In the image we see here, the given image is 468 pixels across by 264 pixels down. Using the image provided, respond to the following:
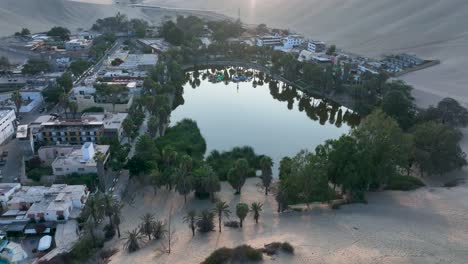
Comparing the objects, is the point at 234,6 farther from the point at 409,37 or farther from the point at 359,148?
the point at 359,148

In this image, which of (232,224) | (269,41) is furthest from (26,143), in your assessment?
(269,41)

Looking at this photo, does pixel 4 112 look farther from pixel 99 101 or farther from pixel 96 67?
pixel 96 67

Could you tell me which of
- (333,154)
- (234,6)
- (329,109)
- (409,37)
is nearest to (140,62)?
(329,109)

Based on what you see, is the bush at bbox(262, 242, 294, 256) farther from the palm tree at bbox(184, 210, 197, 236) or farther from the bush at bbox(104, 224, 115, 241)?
the bush at bbox(104, 224, 115, 241)

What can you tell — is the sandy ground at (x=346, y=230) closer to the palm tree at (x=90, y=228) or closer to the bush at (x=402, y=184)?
the bush at (x=402, y=184)

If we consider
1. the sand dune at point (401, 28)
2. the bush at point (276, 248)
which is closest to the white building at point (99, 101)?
the bush at point (276, 248)

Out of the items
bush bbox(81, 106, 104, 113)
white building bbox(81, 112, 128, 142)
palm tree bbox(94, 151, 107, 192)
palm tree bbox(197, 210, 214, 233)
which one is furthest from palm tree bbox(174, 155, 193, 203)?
bush bbox(81, 106, 104, 113)

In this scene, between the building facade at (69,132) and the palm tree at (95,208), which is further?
the building facade at (69,132)
